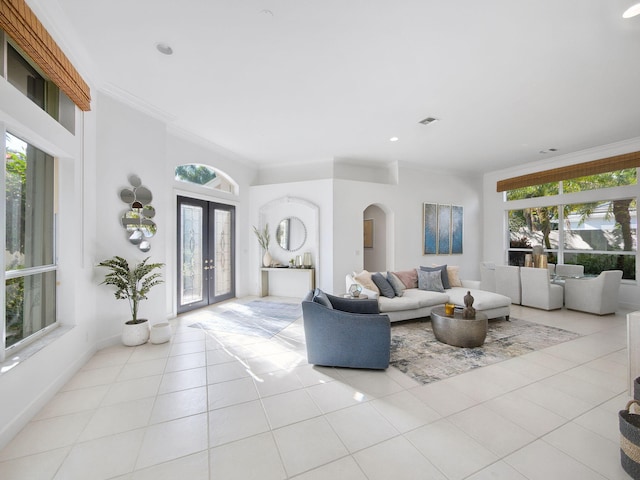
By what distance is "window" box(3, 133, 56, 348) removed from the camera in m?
Answer: 2.14

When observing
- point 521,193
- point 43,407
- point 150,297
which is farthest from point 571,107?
point 43,407

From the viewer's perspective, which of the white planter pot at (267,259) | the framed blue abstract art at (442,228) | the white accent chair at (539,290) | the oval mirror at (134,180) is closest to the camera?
the oval mirror at (134,180)

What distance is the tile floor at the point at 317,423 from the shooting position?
5.43ft

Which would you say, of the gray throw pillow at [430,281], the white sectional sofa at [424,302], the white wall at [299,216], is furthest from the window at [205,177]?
the gray throw pillow at [430,281]

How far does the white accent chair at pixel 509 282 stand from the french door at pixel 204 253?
596 cm

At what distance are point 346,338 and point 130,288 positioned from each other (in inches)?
116

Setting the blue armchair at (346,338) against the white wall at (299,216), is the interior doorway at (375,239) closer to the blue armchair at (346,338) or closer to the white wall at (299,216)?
the white wall at (299,216)

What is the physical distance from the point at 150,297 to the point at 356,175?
192 inches

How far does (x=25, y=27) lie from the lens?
1927mm

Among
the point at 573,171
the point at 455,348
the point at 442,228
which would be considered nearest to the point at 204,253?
the point at 455,348

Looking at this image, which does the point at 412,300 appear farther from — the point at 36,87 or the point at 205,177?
the point at 36,87

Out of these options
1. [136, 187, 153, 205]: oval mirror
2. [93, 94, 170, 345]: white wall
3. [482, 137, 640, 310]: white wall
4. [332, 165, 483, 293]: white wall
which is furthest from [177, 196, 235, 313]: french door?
[482, 137, 640, 310]: white wall

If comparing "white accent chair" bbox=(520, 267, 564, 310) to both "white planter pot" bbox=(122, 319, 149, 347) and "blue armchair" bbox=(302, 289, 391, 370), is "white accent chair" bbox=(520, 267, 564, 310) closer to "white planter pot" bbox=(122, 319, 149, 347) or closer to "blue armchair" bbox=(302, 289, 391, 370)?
"blue armchair" bbox=(302, 289, 391, 370)

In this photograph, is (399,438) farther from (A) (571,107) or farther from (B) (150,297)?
(A) (571,107)
